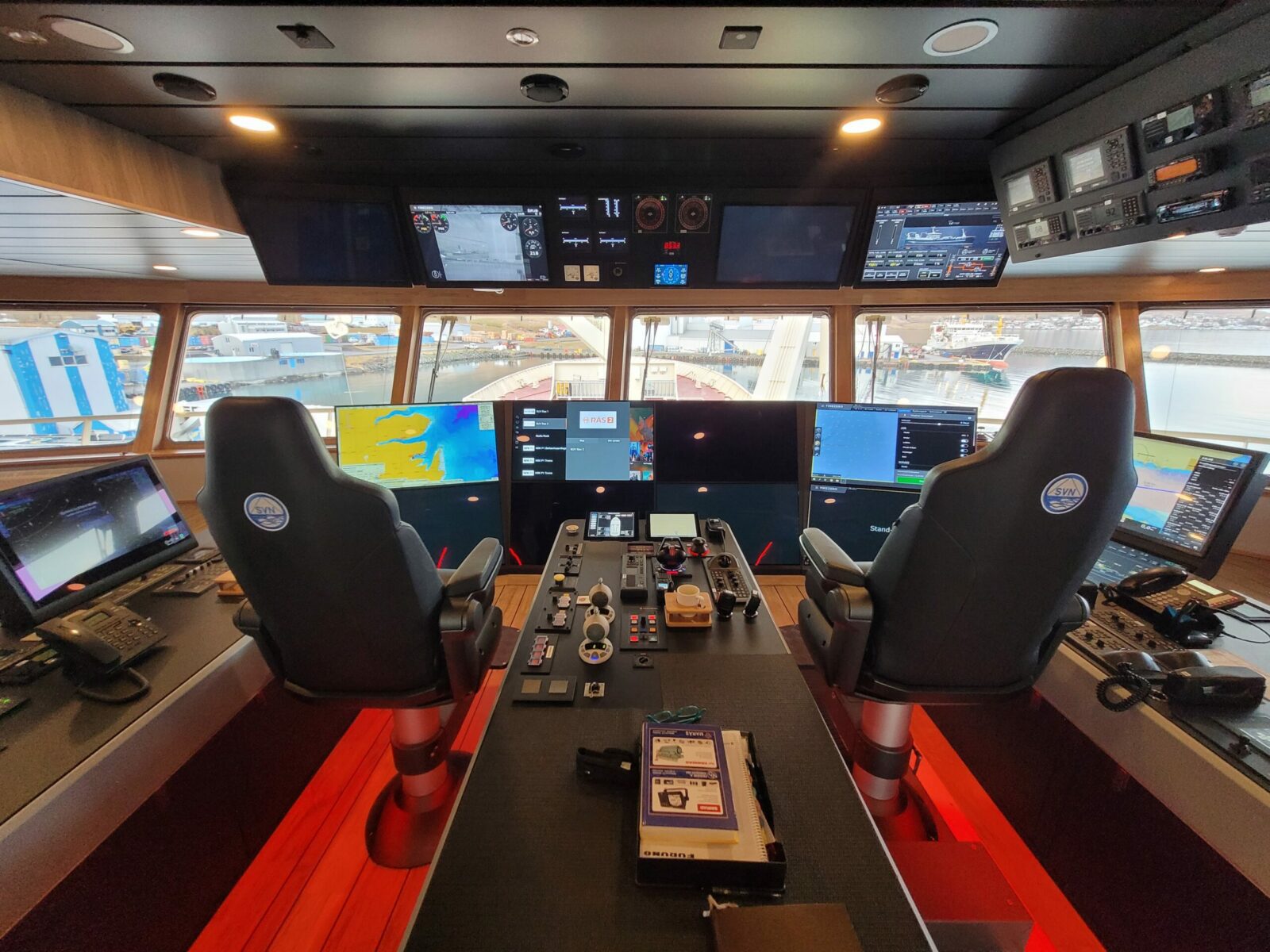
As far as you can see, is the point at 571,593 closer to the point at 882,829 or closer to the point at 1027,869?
the point at 882,829

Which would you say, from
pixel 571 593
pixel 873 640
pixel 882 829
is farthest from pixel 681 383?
pixel 882 829

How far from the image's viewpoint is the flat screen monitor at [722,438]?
2633 mm

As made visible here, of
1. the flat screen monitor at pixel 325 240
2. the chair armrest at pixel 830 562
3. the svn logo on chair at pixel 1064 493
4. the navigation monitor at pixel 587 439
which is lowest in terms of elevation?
the chair armrest at pixel 830 562

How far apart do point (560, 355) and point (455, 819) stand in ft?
9.79

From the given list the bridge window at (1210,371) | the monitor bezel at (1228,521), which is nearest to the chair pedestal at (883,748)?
the monitor bezel at (1228,521)

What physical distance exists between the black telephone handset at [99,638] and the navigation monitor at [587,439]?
5.32ft

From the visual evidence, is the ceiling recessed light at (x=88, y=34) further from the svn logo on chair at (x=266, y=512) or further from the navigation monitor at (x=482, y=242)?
the svn logo on chair at (x=266, y=512)

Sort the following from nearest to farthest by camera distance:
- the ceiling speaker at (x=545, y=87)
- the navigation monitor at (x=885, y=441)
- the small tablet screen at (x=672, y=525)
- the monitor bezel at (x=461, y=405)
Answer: the ceiling speaker at (x=545, y=87)
the small tablet screen at (x=672, y=525)
the navigation monitor at (x=885, y=441)
the monitor bezel at (x=461, y=405)

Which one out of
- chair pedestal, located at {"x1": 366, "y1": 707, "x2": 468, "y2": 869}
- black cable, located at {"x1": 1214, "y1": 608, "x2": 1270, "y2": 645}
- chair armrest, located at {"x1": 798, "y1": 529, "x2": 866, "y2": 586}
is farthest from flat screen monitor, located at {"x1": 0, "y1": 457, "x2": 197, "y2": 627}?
black cable, located at {"x1": 1214, "y1": 608, "x2": 1270, "y2": 645}

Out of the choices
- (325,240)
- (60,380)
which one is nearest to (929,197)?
(325,240)

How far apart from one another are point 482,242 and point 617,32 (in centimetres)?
134

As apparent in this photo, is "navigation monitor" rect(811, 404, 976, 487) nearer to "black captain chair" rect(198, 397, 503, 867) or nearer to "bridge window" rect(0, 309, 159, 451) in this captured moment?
"black captain chair" rect(198, 397, 503, 867)

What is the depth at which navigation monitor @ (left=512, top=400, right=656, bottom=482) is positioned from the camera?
2631mm

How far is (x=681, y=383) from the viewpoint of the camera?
337 centimetres
